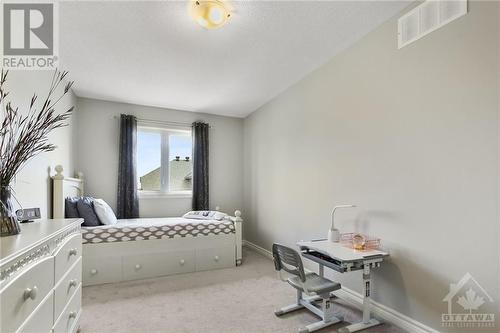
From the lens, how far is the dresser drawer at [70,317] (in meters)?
1.43

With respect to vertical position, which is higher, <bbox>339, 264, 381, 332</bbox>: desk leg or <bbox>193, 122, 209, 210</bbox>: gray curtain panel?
<bbox>193, 122, 209, 210</bbox>: gray curtain panel

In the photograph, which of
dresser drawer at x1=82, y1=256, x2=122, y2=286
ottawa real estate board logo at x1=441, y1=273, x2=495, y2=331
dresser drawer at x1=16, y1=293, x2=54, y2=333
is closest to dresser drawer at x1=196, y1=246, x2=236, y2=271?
dresser drawer at x1=82, y1=256, x2=122, y2=286

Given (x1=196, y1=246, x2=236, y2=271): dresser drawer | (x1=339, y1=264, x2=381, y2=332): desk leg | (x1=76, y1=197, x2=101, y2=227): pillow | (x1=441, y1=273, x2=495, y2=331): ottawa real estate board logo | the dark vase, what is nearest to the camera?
the dark vase

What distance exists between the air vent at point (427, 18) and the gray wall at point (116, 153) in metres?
3.28

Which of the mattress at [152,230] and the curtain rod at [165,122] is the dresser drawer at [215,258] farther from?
the curtain rod at [165,122]

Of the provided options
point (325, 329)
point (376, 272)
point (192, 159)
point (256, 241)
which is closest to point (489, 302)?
point (376, 272)

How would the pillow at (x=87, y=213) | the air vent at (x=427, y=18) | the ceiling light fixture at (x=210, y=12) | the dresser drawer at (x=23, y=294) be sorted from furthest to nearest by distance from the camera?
the pillow at (x=87, y=213), the ceiling light fixture at (x=210, y=12), the air vent at (x=427, y=18), the dresser drawer at (x=23, y=294)

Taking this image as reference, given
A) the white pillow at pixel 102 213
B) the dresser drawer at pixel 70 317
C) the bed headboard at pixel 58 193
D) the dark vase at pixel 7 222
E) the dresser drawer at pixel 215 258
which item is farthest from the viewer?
the dresser drawer at pixel 215 258

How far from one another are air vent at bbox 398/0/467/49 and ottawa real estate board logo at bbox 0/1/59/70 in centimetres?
269

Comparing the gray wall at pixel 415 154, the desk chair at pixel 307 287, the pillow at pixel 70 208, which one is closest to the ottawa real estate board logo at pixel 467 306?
the gray wall at pixel 415 154

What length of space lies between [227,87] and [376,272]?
277cm

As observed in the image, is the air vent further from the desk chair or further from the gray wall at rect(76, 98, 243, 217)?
the gray wall at rect(76, 98, 243, 217)

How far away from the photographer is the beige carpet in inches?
81.4

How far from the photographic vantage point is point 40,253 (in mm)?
1176
